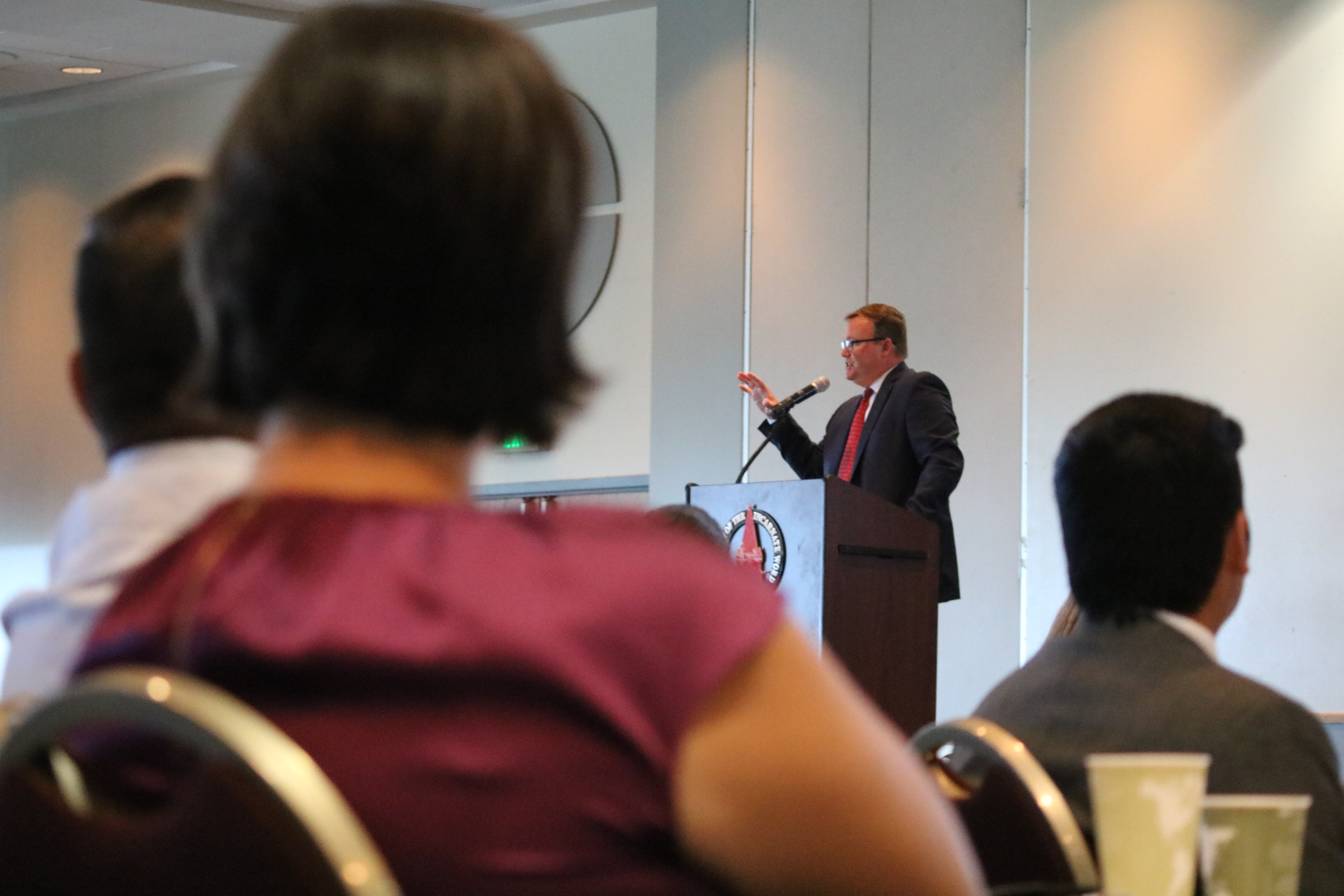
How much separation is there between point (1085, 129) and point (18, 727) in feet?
17.6

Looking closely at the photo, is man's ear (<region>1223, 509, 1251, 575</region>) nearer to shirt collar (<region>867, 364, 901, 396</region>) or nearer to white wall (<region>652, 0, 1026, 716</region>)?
shirt collar (<region>867, 364, 901, 396</region>)

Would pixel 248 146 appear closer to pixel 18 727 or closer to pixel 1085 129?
pixel 18 727

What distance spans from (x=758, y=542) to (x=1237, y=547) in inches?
96.0

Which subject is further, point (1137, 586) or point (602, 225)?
point (602, 225)

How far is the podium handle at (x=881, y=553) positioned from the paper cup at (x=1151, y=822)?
283 cm

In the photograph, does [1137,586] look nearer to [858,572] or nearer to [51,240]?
[858,572]

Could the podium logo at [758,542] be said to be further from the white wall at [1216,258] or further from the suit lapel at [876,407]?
the white wall at [1216,258]

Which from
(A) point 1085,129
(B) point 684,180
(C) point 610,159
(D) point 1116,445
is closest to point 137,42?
(C) point 610,159

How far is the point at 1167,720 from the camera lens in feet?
4.41

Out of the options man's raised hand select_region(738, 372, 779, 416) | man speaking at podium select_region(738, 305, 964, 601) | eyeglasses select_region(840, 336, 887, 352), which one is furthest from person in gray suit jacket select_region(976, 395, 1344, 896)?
A: eyeglasses select_region(840, 336, 887, 352)

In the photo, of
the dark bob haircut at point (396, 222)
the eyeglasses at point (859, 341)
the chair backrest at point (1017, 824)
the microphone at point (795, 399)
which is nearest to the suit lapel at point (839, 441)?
the eyeglasses at point (859, 341)

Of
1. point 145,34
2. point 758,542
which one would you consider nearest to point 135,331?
point 758,542

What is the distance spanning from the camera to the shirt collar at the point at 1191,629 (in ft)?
4.70

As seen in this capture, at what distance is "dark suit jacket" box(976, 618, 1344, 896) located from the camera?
1.26 m
